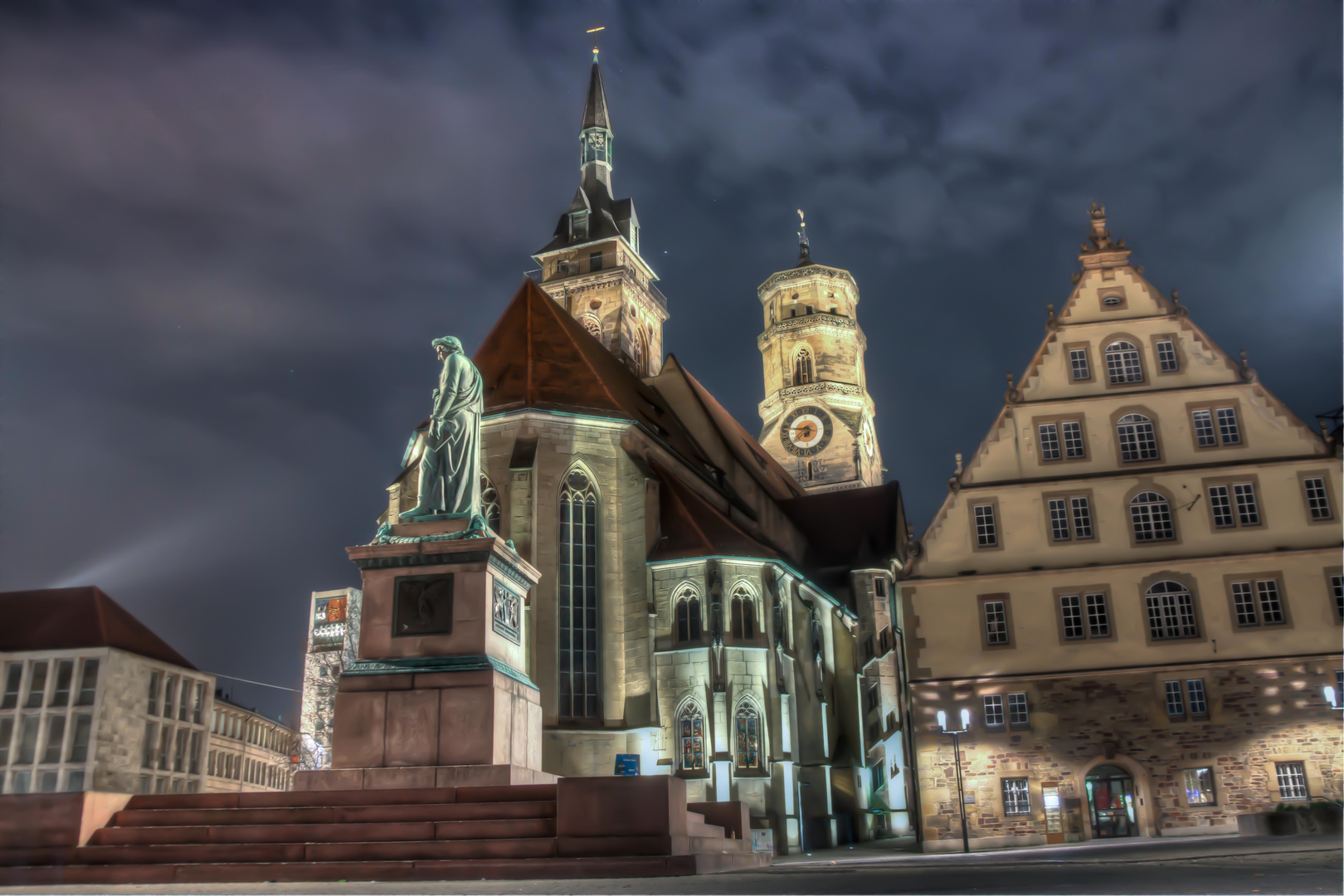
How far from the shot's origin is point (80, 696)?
1911 inches

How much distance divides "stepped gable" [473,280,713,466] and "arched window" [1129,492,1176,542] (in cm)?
1449

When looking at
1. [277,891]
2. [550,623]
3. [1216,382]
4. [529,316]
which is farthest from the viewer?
[529,316]

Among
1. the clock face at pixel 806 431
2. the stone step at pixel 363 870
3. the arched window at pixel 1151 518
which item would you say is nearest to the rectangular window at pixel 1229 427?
the arched window at pixel 1151 518

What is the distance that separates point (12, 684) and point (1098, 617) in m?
43.7

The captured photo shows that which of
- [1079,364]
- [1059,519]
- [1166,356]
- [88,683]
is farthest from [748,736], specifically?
[88,683]

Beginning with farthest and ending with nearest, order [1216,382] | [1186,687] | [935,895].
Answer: [1216,382]
[1186,687]
[935,895]

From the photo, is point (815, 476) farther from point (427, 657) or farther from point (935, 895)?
point (935, 895)

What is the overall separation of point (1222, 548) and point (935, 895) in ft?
73.6

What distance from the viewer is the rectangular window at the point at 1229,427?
29469 mm

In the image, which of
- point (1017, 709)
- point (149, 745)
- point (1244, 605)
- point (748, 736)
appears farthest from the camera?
point (149, 745)

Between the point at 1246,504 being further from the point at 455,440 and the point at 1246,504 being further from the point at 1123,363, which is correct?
the point at 455,440

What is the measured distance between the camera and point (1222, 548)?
28562 millimetres

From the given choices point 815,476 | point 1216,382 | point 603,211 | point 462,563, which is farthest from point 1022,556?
point 603,211

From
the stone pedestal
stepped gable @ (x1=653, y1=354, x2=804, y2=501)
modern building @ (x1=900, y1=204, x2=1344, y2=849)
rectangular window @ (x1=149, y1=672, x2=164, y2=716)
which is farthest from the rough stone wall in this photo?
rectangular window @ (x1=149, y1=672, x2=164, y2=716)
